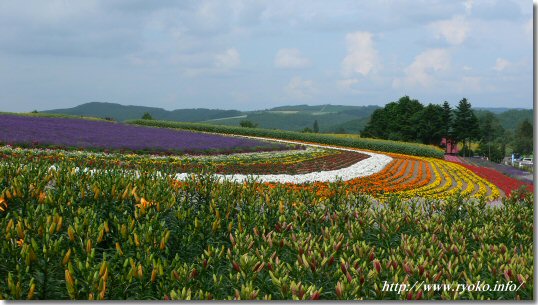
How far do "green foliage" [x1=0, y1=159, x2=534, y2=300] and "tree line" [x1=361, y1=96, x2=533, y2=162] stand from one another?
32.7 meters

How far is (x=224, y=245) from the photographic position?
6.73 meters

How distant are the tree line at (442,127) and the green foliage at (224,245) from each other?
1288 inches

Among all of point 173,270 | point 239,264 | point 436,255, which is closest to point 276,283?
point 239,264

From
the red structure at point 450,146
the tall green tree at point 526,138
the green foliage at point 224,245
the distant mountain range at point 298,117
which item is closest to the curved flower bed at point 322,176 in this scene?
the tall green tree at point 526,138

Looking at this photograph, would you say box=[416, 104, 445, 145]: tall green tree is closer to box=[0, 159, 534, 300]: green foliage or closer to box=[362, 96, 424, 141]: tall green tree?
box=[362, 96, 424, 141]: tall green tree

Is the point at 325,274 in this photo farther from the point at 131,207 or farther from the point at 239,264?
the point at 131,207

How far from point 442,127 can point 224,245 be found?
1832 inches

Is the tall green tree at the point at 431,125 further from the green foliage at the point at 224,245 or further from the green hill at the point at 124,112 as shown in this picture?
the green foliage at the point at 224,245

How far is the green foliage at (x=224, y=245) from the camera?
4742 mm

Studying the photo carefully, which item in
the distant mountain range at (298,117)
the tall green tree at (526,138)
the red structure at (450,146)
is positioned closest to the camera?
the tall green tree at (526,138)

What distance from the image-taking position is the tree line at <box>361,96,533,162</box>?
140 ft

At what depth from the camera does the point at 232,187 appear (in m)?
8.55

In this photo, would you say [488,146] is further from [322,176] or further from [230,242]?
[230,242]

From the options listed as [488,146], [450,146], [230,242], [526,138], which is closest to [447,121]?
[450,146]
